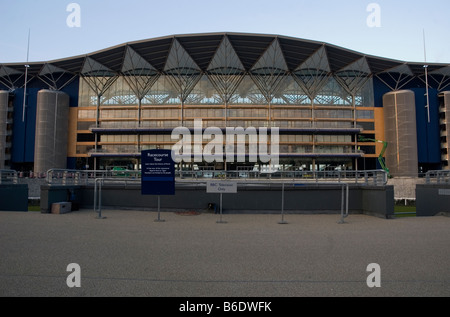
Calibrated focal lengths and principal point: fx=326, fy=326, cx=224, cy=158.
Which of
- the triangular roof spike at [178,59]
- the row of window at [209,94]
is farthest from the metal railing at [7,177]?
the row of window at [209,94]

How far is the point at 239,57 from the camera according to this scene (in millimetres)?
56375

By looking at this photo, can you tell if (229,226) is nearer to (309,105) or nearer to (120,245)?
(120,245)

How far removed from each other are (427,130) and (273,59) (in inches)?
1305

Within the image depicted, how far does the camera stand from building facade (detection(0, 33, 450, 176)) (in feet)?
199

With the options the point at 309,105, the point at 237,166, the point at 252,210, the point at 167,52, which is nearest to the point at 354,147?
the point at 309,105

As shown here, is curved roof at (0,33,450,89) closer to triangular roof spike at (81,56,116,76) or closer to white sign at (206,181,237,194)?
triangular roof spike at (81,56,116,76)

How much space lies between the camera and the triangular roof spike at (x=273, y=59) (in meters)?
53.3

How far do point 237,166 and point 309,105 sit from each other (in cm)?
1802

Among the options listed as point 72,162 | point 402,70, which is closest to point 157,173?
point 72,162

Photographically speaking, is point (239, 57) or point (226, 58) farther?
point (239, 57)

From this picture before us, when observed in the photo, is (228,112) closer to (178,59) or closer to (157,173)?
(178,59)

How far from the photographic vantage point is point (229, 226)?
11562mm

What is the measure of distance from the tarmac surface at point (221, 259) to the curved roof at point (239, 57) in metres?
45.3

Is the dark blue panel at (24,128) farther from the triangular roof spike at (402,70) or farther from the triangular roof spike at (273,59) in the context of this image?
the triangular roof spike at (402,70)
